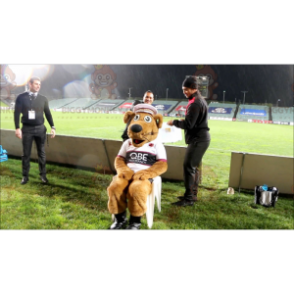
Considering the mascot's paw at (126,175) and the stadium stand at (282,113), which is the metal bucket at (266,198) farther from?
the mascot's paw at (126,175)

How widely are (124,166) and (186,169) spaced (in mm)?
644

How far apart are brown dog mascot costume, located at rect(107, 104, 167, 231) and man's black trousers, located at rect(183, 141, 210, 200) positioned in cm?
33

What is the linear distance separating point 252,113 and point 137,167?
1.58 m

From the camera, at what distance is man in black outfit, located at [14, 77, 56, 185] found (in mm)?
2318

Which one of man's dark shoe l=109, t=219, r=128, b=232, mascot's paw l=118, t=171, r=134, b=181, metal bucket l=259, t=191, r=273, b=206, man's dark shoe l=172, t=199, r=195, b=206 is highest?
mascot's paw l=118, t=171, r=134, b=181

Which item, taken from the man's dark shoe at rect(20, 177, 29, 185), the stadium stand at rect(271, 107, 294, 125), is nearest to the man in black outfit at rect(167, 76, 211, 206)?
the stadium stand at rect(271, 107, 294, 125)

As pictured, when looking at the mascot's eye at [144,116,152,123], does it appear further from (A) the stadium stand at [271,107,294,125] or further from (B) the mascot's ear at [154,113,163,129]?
(A) the stadium stand at [271,107,294,125]

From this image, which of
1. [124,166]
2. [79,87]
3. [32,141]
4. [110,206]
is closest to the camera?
[110,206]

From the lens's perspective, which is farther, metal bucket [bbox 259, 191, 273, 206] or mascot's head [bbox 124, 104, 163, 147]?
metal bucket [bbox 259, 191, 273, 206]

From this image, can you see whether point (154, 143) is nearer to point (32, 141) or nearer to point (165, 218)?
point (165, 218)

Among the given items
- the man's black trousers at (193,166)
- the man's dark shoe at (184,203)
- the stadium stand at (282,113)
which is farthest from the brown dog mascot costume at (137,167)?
the stadium stand at (282,113)

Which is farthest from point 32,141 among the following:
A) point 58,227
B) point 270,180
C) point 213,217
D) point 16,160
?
point 270,180

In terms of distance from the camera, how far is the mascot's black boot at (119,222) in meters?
1.88

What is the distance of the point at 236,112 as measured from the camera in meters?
2.55
